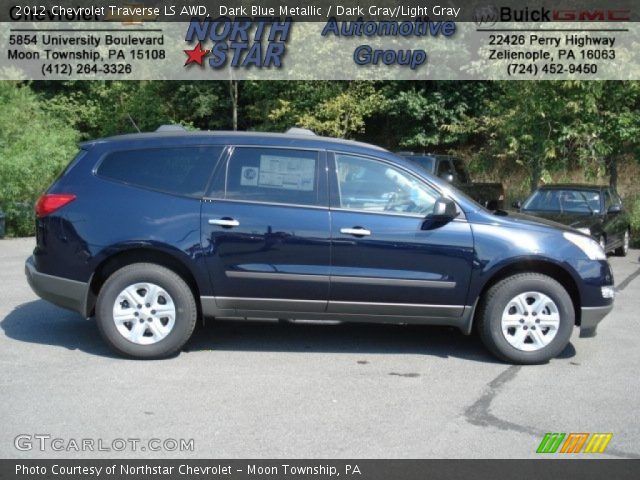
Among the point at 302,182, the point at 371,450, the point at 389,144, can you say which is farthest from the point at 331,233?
the point at 389,144

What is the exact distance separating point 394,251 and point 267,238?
106 cm

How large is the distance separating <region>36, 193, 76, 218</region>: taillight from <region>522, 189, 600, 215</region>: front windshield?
343 inches

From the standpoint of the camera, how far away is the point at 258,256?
6074 mm

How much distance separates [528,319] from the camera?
6195 mm

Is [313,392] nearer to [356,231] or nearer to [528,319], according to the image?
[356,231]

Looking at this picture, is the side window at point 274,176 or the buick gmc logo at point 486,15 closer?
the side window at point 274,176

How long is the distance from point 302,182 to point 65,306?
2300mm

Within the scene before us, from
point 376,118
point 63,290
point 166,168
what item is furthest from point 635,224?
point 63,290

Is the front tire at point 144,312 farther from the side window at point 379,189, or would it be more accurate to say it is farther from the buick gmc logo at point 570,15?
the buick gmc logo at point 570,15

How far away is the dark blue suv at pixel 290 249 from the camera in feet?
19.9

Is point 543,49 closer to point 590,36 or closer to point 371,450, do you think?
point 590,36

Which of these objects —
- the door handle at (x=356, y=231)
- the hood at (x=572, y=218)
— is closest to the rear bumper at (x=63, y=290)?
the door handle at (x=356, y=231)

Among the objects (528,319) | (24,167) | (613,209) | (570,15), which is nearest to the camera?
(528,319)

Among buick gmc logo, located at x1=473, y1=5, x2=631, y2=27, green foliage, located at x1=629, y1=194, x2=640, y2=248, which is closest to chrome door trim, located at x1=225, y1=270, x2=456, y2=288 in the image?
buick gmc logo, located at x1=473, y1=5, x2=631, y2=27
